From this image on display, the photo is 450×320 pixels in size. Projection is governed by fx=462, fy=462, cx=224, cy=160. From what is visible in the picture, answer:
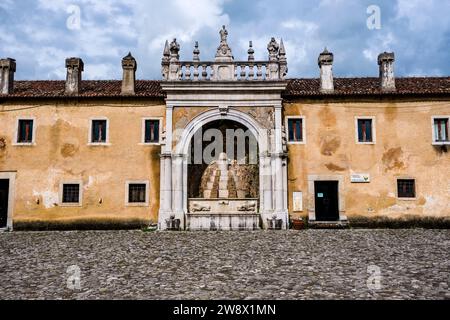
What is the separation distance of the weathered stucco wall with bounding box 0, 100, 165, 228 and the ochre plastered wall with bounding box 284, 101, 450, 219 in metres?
6.77

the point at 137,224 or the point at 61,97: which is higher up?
the point at 61,97

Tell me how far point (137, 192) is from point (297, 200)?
7.24 metres

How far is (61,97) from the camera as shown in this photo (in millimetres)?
21562

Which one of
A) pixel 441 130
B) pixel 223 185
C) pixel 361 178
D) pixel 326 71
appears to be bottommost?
pixel 223 185

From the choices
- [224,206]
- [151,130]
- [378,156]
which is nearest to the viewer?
[224,206]

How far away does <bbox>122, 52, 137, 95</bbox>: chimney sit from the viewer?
21891 millimetres

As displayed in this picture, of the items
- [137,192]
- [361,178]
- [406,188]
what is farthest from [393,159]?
[137,192]

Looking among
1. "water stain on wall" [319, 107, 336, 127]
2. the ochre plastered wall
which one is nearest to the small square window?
the ochre plastered wall

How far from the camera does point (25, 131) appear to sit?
2162 cm

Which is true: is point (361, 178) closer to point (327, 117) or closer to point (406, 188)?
point (406, 188)

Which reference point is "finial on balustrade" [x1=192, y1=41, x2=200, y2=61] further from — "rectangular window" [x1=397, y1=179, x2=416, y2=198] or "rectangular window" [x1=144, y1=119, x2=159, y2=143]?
"rectangular window" [x1=397, y1=179, x2=416, y2=198]

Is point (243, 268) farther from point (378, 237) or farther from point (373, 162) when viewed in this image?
point (373, 162)
